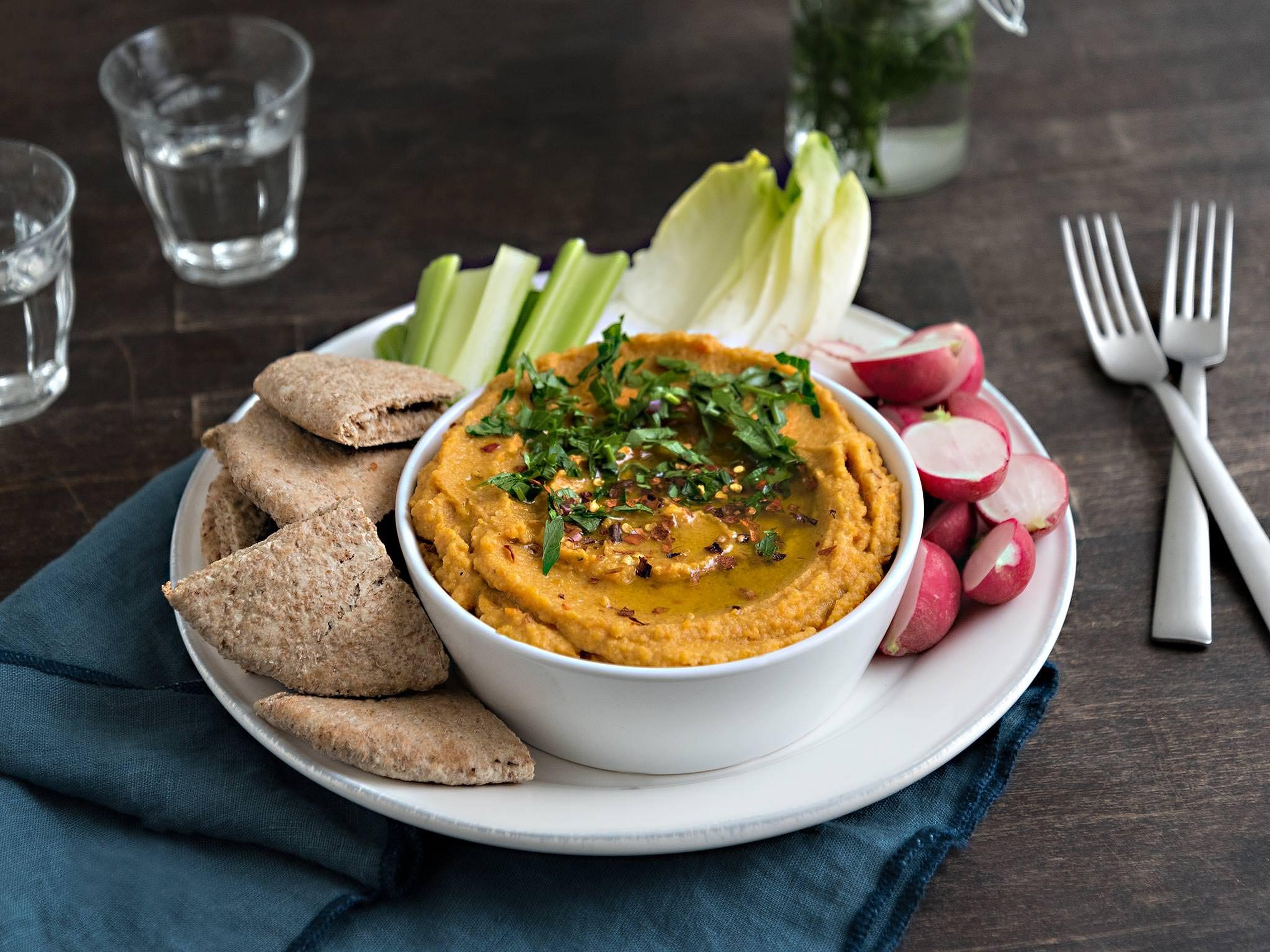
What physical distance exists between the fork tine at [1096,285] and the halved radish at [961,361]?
2.52ft

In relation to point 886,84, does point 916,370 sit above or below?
below

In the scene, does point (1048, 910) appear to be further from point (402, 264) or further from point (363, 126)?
point (363, 126)

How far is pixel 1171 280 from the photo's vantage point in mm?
4320

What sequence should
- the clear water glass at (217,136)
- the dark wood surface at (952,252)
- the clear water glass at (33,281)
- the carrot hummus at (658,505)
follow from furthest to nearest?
the clear water glass at (217,136) → the clear water glass at (33,281) → the dark wood surface at (952,252) → the carrot hummus at (658,505)

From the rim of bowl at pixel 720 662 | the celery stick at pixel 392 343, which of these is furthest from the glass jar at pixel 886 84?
the celery stick at pixel 392 343

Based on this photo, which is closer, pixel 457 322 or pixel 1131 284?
pixel 457 322

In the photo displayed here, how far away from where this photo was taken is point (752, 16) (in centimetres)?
606

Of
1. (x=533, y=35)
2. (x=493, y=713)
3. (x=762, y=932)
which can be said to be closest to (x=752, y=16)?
(x=533, y=35)

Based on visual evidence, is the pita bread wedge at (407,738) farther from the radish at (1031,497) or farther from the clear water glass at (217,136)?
the clear water glass at (217,136)

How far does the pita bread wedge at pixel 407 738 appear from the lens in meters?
2.67

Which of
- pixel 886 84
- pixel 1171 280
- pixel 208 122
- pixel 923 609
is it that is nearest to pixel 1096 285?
pixel 1171 280

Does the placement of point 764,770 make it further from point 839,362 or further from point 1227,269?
point 1227,269

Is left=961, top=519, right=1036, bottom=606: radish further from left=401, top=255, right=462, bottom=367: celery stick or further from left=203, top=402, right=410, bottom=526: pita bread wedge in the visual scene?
left=401, top=255, right=462, bottom=367: celery stick

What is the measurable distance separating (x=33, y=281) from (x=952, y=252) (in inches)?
119
